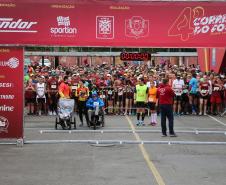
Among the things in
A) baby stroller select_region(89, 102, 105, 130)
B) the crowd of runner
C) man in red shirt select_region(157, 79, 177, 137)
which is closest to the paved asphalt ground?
man in red shirt select_region(157, 79, 177, 137)

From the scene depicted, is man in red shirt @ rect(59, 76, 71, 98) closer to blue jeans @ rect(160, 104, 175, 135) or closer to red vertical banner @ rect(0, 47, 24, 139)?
blue jeans @ rect(160, 104, 175, 135)

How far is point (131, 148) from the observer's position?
16500mm

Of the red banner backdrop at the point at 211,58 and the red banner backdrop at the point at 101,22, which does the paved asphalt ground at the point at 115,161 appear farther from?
the red banner backdrop at the point at 211,58

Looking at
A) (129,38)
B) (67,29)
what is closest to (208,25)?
(129,38)

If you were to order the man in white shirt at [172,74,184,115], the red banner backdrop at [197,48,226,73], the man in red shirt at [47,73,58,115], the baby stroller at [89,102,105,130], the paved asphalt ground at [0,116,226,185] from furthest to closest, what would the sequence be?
the red banner backdrop at [197,48,226,73], the man in white shirt at [172,74,184,115], the man in red shirt at [47,73,58,115], the baby stroller at [89,102,105,130], the paved asphalt ground at [0,116,226,185]

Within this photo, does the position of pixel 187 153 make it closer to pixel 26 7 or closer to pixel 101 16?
pixel 101 16

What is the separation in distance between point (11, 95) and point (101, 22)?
3.53 m

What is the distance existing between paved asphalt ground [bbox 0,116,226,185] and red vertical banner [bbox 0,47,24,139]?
529mm

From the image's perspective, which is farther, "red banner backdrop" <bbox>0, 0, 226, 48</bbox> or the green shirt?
the green shirt

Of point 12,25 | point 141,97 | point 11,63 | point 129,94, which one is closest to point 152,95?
point 141,97

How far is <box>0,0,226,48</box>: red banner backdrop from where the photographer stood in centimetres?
1823

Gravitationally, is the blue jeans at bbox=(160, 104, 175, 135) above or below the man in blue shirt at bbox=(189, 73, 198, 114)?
below

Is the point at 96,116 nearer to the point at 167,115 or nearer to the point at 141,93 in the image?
the point at 141,93

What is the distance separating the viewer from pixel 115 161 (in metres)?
14.1
